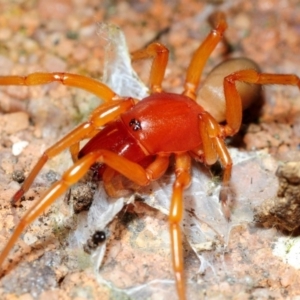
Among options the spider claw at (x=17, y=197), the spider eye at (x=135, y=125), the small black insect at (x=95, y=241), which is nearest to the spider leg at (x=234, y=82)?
the spider eye at (x=135, y=125)

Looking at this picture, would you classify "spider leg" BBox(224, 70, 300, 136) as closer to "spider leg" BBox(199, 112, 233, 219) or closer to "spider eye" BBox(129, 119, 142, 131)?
"spider leg" BBox(199, 112, 233, 219)

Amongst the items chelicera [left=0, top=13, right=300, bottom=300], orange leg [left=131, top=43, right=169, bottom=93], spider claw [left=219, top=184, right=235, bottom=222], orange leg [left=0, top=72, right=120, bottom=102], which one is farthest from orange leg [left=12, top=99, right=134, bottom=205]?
spider claw [left=219, top=184, right=235, bottom=222]

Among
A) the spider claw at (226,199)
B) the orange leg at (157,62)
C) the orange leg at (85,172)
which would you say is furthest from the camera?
the orange leg at (157,62)

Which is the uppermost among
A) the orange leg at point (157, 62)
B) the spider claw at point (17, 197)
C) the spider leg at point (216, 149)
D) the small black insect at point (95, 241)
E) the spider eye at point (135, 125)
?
the orange leg at point (157, 62)

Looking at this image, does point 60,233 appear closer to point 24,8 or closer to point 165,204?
point 165,204

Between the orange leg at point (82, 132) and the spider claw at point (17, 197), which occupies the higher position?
the orange leg at point (82, 132)

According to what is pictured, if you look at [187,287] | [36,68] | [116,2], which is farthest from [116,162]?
[116,2]

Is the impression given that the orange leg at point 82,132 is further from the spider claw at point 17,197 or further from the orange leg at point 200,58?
the orange leg at point 200,58
